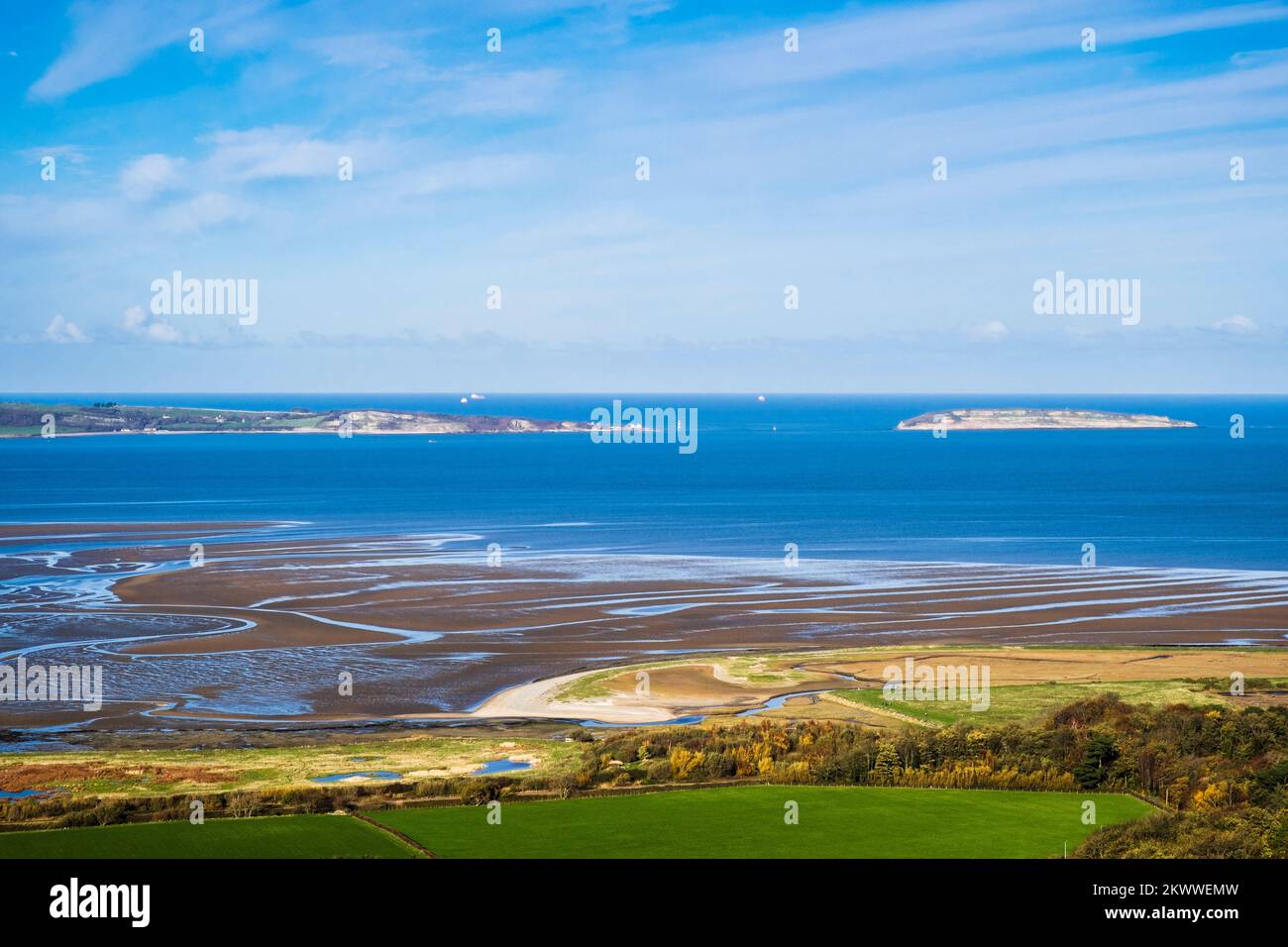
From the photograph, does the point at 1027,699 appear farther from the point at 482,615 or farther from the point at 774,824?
the point at 482,615

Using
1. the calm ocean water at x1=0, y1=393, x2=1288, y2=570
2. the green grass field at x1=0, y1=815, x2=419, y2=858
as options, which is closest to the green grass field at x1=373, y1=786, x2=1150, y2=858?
the green grass field at x1=0, y1=815, x2=419, y2=858

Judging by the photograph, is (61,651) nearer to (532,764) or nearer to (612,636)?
(612,636)
